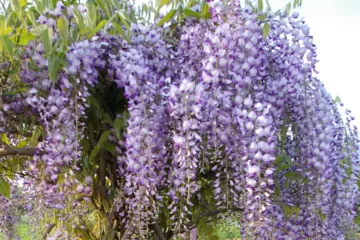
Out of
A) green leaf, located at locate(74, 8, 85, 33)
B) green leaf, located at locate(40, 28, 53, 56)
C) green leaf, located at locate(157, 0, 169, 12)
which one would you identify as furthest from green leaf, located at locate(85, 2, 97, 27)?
green leaf, located at locate(157, 0, 169, 12)

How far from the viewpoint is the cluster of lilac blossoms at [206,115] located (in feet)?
4.04

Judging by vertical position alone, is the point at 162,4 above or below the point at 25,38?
above

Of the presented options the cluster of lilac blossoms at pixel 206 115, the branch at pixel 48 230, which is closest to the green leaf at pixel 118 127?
the cluster of lilac blossoms at pixel 206 115

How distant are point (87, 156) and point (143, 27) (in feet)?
1.24

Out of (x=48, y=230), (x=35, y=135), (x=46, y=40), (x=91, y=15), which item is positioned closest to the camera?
(x=46, y=40)

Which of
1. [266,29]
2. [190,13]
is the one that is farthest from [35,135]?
[266,29]

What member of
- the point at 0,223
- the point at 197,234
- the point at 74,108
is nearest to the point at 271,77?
the point at 74,108

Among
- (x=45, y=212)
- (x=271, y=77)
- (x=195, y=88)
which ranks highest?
(x=271, y=77)

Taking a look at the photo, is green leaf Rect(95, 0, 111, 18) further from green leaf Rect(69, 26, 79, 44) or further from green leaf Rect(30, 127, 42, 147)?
green leaf Rect(30, 127, 42, 147)

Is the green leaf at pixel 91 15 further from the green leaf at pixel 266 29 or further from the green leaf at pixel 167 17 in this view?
the green leaf at pixel 266 29

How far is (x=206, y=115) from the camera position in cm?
128

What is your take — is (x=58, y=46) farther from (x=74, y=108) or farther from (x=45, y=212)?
(x=45, y=212)

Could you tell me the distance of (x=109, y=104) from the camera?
142 centimetres

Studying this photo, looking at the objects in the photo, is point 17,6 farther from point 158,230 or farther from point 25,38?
point 158,230
